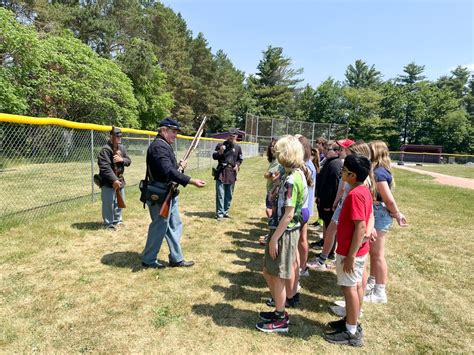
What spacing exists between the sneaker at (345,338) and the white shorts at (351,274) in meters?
0.51

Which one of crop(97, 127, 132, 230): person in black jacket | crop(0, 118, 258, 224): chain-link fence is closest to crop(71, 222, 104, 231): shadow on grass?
crop(97, 127, 132, 230): person in black jacket

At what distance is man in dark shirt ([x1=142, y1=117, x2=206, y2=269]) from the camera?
3.88m

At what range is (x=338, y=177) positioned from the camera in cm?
459

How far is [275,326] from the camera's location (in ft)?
10.1

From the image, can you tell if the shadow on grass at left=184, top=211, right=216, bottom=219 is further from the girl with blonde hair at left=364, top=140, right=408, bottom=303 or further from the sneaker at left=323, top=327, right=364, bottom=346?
the sneaker at left=323, top=327, right=364, bottom=346

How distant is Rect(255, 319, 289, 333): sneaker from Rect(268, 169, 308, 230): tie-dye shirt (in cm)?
93

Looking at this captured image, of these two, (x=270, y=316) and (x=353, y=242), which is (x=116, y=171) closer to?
(x=270, y=316)

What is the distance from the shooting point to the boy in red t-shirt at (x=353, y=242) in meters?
2.72

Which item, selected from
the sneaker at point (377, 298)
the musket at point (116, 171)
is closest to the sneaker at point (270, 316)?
the sneaker at point (377, 298)

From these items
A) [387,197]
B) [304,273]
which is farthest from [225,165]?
[387,197]

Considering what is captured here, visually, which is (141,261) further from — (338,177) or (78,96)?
(78,96)

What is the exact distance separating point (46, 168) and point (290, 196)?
361 inches

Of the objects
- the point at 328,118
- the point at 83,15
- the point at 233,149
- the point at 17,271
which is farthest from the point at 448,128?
the point at 17,271

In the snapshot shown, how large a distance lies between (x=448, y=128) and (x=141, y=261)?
197 feet
